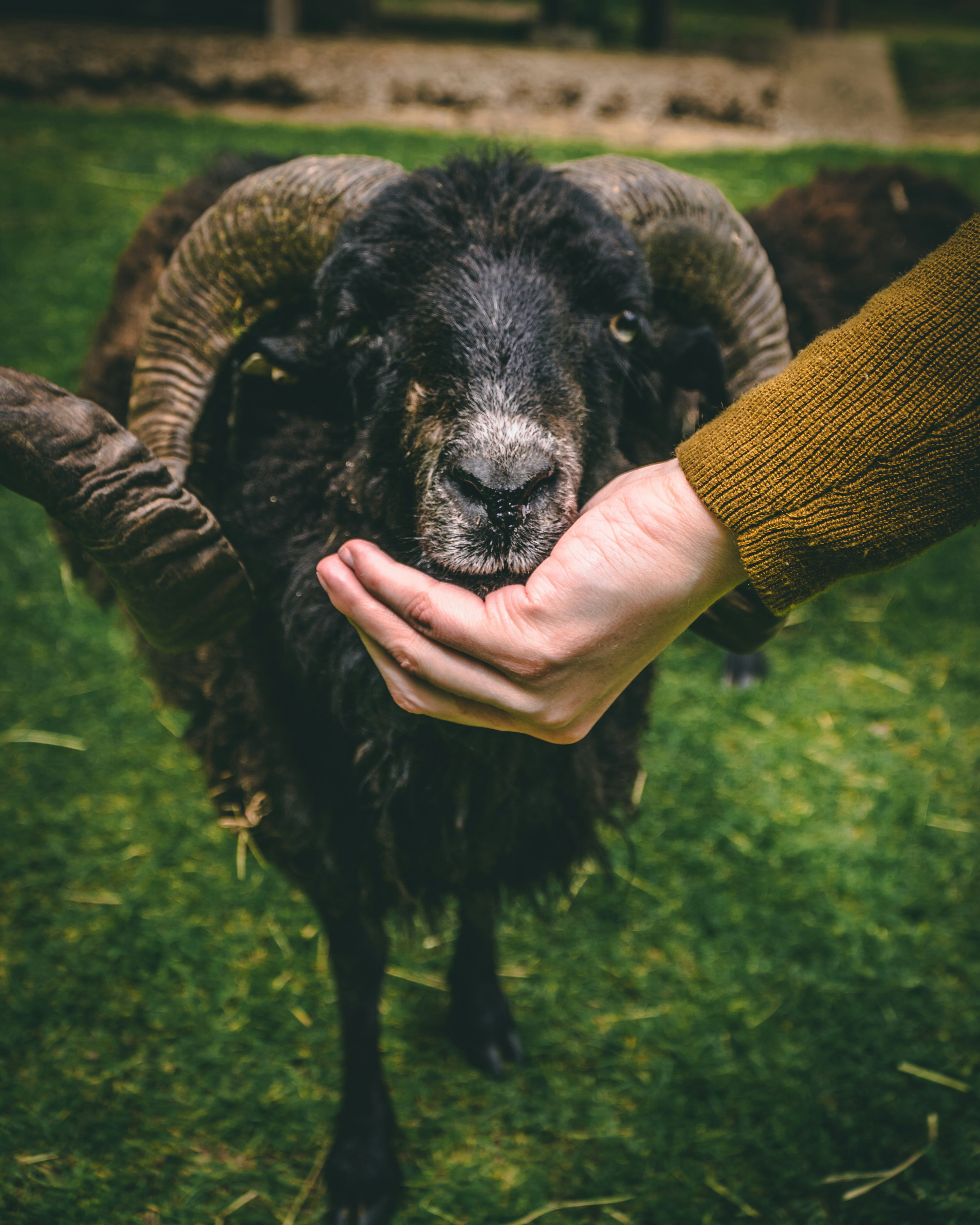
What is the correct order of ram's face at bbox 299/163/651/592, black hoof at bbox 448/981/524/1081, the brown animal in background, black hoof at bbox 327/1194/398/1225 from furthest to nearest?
the brown animal in background
black hoof at bbox 448/981/524/1081
black hoof at bbox 327/1194/398/1225
ram's face at bbox 299/163/651/592

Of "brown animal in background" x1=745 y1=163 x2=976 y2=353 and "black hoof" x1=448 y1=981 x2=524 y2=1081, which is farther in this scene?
"brown animal in background" x1=745 y1=163 x2=976 y2=353

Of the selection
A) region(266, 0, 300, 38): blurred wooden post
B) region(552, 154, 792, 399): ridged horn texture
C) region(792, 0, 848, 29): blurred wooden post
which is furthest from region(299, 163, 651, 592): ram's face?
region(792, 0, 848, 29): blurred wooden post

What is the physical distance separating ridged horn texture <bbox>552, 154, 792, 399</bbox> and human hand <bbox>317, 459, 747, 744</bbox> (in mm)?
798

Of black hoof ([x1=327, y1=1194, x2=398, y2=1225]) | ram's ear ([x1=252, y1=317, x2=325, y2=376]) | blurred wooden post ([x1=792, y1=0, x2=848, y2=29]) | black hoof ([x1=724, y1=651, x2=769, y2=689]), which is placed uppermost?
blurred wooden post ([x1=792, y1=0, x2=848, y2=29])

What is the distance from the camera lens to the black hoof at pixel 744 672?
160 inches

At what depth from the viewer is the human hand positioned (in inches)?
51.1

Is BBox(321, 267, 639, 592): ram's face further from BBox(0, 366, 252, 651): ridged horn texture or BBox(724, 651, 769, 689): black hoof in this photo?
BBox(724, 651, 769, 689): black hoof

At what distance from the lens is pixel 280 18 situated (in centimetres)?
1228

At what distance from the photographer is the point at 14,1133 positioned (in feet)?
7.66

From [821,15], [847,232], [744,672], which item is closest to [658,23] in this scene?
[821,15]

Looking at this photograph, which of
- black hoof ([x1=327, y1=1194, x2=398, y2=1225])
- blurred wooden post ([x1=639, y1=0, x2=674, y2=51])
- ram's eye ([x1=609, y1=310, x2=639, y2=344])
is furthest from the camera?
blurred wooden post ([x1=639, y1=0, x2=674, y2=51])

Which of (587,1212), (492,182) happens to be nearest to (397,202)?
(492,182)

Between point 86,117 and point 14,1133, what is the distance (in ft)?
35.3

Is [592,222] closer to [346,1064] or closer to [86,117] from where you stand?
[346,1064]
